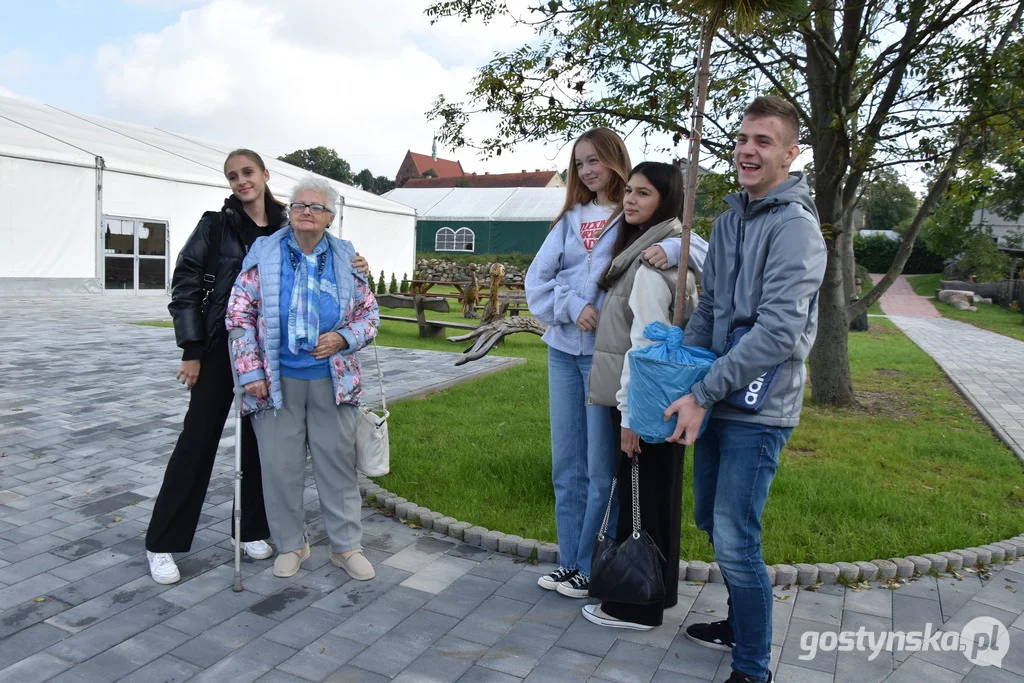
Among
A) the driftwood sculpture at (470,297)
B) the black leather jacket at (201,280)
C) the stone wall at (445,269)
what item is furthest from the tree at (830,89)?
the stone wall at (445,269)

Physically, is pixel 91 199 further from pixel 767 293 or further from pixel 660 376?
pixel 767 293

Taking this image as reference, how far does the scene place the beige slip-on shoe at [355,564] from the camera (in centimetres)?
360

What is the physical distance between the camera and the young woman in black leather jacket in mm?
3445

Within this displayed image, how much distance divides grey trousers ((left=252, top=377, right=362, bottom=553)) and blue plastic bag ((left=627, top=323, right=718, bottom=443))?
61.3 inches

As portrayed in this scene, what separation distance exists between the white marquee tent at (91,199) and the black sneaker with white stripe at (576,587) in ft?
57.9

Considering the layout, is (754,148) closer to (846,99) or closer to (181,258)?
(181,258)

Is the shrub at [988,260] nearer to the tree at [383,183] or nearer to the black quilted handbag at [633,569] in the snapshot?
the black quilted handbag at [633,569]

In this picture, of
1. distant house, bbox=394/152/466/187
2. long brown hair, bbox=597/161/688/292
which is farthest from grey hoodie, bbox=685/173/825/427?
distant house, bbox=394/152/466/187

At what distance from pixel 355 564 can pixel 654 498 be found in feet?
4.88

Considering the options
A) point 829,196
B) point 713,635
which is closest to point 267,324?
point 713,635

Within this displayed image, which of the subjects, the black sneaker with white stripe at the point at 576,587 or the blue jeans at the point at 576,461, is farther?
the black sneaker with white stripe at the point at 576,587

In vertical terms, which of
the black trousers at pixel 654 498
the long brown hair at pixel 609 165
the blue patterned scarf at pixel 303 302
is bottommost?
the black trousers at pixel 654 498

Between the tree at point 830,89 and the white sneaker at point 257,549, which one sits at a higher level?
the tree at point 830,89

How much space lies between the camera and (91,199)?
18.2 m
